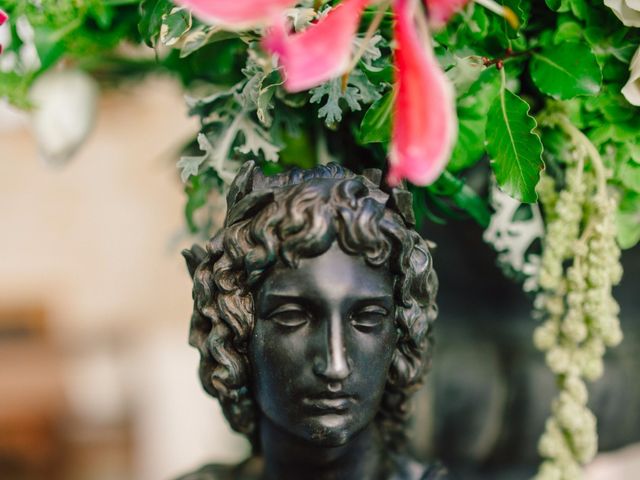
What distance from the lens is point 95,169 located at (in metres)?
2.38

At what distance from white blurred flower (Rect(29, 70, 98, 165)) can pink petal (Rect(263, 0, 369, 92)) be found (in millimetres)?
585

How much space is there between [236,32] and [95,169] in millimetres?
1786

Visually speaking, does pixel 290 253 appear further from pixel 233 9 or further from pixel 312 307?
pixel 233 9

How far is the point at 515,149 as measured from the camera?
25.7 inches

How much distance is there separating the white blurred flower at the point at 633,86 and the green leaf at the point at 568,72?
0.09 ft

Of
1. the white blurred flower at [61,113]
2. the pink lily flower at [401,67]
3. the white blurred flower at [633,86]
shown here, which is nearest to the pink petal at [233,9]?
the pink lily flower at [401,67]

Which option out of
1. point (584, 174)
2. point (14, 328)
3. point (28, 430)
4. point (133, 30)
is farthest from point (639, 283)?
point (14, 328)

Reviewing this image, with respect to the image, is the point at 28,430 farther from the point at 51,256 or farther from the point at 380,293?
the point at 380,293

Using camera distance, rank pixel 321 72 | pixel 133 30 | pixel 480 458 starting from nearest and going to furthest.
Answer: pixel 321 72 < pixel 133 30 < pixel 480 458

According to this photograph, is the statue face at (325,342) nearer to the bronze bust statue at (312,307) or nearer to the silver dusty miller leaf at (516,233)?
the bronze bust statue at (312,307)

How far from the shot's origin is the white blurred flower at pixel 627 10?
0.64m

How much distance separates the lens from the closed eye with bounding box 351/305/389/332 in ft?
2.08

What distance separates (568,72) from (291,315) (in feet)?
0.85

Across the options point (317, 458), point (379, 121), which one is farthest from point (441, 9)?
point (317, 458)
